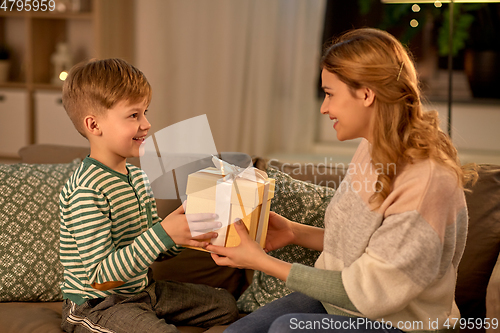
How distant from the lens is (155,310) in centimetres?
131

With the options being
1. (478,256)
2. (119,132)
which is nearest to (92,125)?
(119,132)

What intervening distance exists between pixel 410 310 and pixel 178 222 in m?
0.56

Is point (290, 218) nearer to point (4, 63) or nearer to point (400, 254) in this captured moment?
point (400, 254)

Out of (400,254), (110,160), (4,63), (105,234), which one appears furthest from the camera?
(4,63)

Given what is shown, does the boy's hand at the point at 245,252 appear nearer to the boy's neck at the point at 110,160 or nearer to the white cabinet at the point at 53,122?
the boy's neck at the point at 110,160

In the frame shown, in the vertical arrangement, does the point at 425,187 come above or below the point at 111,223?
above

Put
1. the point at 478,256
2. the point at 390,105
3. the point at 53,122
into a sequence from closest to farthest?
1. the point at 390,105
2. the point at 478,256
3. the point at 53,122

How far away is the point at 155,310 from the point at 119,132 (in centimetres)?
50

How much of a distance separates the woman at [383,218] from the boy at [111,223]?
0.65 feet

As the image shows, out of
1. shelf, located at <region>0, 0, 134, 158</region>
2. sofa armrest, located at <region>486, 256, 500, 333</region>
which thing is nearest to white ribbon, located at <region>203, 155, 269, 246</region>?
sofa armrest, located at <region>486, 256, 500, 333</region>

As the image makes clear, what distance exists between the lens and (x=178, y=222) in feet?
3.75

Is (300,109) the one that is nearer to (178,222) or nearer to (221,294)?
(221,294)

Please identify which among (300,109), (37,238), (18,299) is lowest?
(18,299)

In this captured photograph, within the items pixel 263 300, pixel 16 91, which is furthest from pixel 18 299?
pixel 16 91
